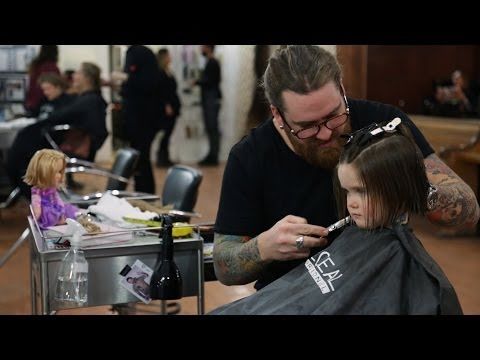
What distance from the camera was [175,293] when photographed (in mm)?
2459

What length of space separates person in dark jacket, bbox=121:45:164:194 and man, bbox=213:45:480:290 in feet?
11.6

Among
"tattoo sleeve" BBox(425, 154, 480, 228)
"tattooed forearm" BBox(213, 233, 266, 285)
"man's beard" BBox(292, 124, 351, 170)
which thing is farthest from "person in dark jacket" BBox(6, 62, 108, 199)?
"tattoo sleeve" BBox(425, 154, 480, 228)

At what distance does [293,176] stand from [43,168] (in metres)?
0.95

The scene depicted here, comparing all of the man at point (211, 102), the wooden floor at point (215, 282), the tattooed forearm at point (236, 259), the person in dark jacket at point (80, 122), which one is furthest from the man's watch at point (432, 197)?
the man at point (211, 102)

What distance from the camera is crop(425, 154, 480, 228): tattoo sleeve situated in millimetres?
1798

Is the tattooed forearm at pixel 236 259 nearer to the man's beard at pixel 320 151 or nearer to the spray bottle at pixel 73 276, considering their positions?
the man's beard at pixel 320 151

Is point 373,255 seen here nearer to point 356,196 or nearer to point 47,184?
point 356,196

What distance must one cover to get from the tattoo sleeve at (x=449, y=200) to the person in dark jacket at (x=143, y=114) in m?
3.73

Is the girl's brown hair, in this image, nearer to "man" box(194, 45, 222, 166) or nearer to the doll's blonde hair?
the doll's blonde hair

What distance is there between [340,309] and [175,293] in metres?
0.86

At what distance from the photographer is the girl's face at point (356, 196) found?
165 cm
